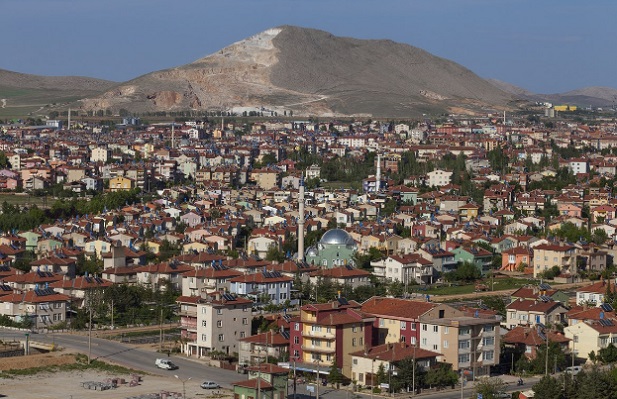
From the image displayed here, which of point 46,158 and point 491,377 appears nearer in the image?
point 491,377

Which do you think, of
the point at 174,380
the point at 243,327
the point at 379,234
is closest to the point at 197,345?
the point at 243,327

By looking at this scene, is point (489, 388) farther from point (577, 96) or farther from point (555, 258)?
point (577, 96)

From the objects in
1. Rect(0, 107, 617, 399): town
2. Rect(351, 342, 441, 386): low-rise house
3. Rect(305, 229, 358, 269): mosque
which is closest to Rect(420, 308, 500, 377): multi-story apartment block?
Rect(0, 107, 617, 399): town

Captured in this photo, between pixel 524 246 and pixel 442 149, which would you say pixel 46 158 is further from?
pixel 524 246

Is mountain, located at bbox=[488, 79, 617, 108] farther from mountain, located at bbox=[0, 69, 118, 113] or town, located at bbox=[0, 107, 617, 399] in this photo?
town, located at bbox=[0, 107, 617, 399]

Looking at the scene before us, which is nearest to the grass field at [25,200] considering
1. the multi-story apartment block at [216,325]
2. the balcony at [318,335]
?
the multi-story apartment block at [216,325]

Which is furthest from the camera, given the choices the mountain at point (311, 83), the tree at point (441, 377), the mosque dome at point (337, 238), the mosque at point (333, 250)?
the mountain at point (311, 83)

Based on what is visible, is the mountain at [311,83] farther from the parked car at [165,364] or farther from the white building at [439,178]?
the parked car at [165,364]
